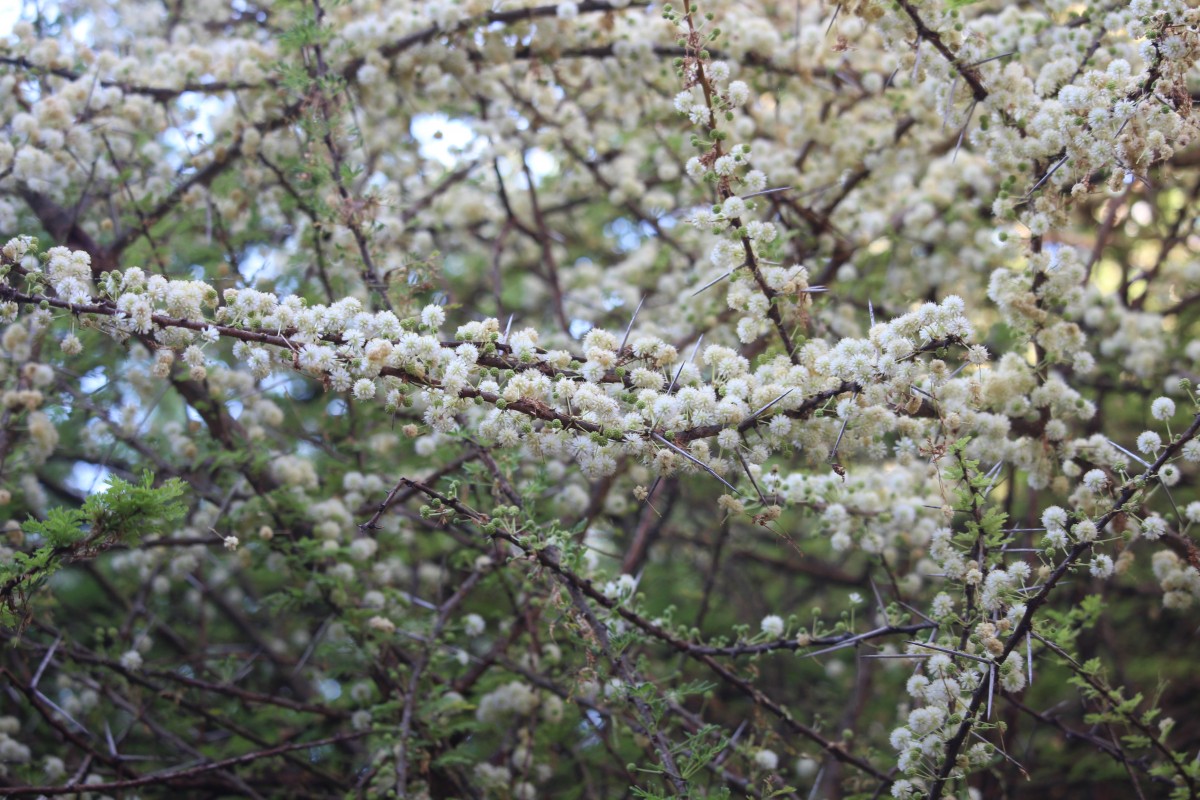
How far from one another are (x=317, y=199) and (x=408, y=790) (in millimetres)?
2041

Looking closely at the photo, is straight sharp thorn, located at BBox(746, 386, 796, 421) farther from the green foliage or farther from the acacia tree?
the green foliage

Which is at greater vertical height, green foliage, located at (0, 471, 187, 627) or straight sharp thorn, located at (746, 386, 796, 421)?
straight sharp thorn, located at (746, 386, 796, 421)

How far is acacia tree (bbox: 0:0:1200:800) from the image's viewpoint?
2.52 m

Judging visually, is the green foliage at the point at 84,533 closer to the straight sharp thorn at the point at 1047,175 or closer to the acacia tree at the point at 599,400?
the acacia tree at the point at 599,400

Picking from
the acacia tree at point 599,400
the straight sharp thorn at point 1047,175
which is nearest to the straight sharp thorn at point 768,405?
the acacia tree at point 599,400

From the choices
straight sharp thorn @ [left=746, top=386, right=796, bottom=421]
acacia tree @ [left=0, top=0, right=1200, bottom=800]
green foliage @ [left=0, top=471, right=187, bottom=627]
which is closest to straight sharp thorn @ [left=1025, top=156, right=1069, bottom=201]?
acacia tree @ [left=0, top=0, right=1200, bottom=800]

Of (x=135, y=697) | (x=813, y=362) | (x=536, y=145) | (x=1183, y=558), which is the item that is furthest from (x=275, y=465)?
(x=1183, y=558)

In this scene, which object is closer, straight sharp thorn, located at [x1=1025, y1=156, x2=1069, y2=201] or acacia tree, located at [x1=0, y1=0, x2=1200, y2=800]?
acacia tree, located at [x1=0, y1=0, x2=1200, y2=800]

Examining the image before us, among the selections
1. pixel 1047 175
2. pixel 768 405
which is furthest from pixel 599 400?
pixel 1047 175

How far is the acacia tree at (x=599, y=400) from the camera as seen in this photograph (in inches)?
99.0

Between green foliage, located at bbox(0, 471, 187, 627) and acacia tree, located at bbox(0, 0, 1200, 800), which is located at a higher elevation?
acacia tree, located at bbox(0, 0, 1200, 800)

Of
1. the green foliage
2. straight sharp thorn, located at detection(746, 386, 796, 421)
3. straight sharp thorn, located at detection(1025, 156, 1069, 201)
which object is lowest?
the green foliage

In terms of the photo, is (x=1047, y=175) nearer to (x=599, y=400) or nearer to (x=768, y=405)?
(x=768, y=405)

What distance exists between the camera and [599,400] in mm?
2385
